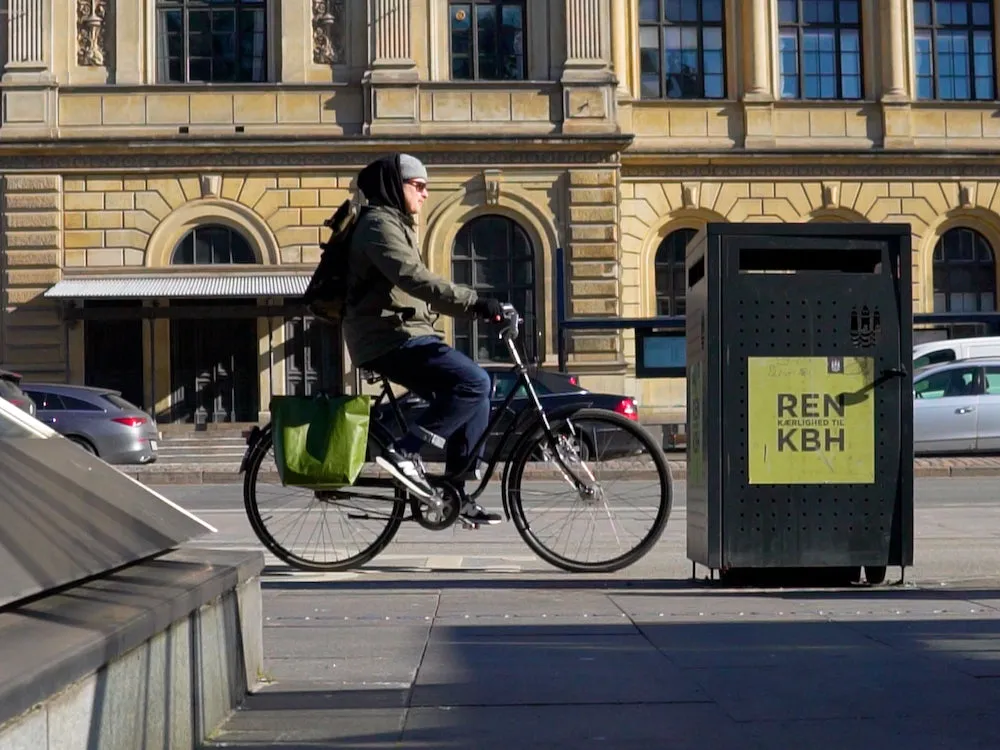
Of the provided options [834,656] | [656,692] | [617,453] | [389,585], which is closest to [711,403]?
[617,453]

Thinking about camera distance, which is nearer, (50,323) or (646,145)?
(50,323)

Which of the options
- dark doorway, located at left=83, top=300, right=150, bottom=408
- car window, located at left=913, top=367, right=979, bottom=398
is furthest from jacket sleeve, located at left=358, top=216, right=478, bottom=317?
dark doorway, located at left=83, top=300, right=150, bottom=408

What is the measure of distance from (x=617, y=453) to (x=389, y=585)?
126 cm

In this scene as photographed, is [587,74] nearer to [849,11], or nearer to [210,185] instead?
[849,11]

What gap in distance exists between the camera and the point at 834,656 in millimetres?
5379

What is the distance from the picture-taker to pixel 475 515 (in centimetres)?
771

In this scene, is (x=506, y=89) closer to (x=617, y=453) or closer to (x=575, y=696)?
(x=617, y=453)

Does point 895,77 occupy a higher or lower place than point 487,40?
lower

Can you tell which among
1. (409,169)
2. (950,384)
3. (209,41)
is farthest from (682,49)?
(409,169)

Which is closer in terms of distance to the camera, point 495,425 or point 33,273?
point 495,425

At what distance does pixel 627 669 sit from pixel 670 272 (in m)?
31.3

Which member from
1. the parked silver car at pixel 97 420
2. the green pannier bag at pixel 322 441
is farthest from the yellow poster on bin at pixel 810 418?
the parked silver car at pixel 97 420

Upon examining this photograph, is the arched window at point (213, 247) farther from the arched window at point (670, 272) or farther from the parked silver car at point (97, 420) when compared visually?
the parked silver car at point (97, 420)

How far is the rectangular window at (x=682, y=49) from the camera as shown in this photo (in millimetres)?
35719
